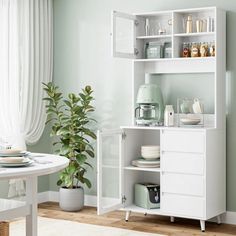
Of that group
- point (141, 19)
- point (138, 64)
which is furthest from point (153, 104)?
point (141, 19)

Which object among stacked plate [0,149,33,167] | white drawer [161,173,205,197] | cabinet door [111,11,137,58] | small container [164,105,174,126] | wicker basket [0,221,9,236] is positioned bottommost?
wicker basket [0,221,9,236]

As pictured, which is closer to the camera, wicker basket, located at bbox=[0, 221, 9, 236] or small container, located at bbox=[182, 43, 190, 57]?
wicker basket, located at bbox=[0, 221, 9, 236]

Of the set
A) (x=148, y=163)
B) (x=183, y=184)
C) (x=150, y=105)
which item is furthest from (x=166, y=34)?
(x=183, y=184)

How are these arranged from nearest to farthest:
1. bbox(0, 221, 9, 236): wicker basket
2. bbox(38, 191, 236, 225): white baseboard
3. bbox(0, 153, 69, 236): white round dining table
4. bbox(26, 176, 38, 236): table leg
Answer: bbox(0, 153, 69, 236): white round dining table, bbox(26, 176, 38, 236): table leg, bbox(0, 221, 9, 236): wicker basket, bbox(38, 191, 236, 225): white baseboard

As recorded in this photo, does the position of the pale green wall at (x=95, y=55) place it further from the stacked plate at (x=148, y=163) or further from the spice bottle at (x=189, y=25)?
the stacked plate at (x=148, y=163)

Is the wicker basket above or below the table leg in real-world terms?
below

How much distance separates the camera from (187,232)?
507 centimetres

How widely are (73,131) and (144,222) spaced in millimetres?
1187

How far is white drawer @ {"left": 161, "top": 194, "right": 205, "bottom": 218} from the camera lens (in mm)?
5082

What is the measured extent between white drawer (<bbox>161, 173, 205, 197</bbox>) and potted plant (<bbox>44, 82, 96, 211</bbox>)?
1.01 m

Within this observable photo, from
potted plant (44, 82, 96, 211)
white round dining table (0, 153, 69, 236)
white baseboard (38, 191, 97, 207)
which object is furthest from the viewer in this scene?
white baseboard (38, 191, 97, 207)

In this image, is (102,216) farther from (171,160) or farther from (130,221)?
(171,160)

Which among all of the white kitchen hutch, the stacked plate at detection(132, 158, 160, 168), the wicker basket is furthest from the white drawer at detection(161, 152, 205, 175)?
the wicker basket

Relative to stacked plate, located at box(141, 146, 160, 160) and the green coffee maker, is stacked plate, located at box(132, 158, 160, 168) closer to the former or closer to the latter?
stacked plate, located at box(141, 146, 160, 160)
